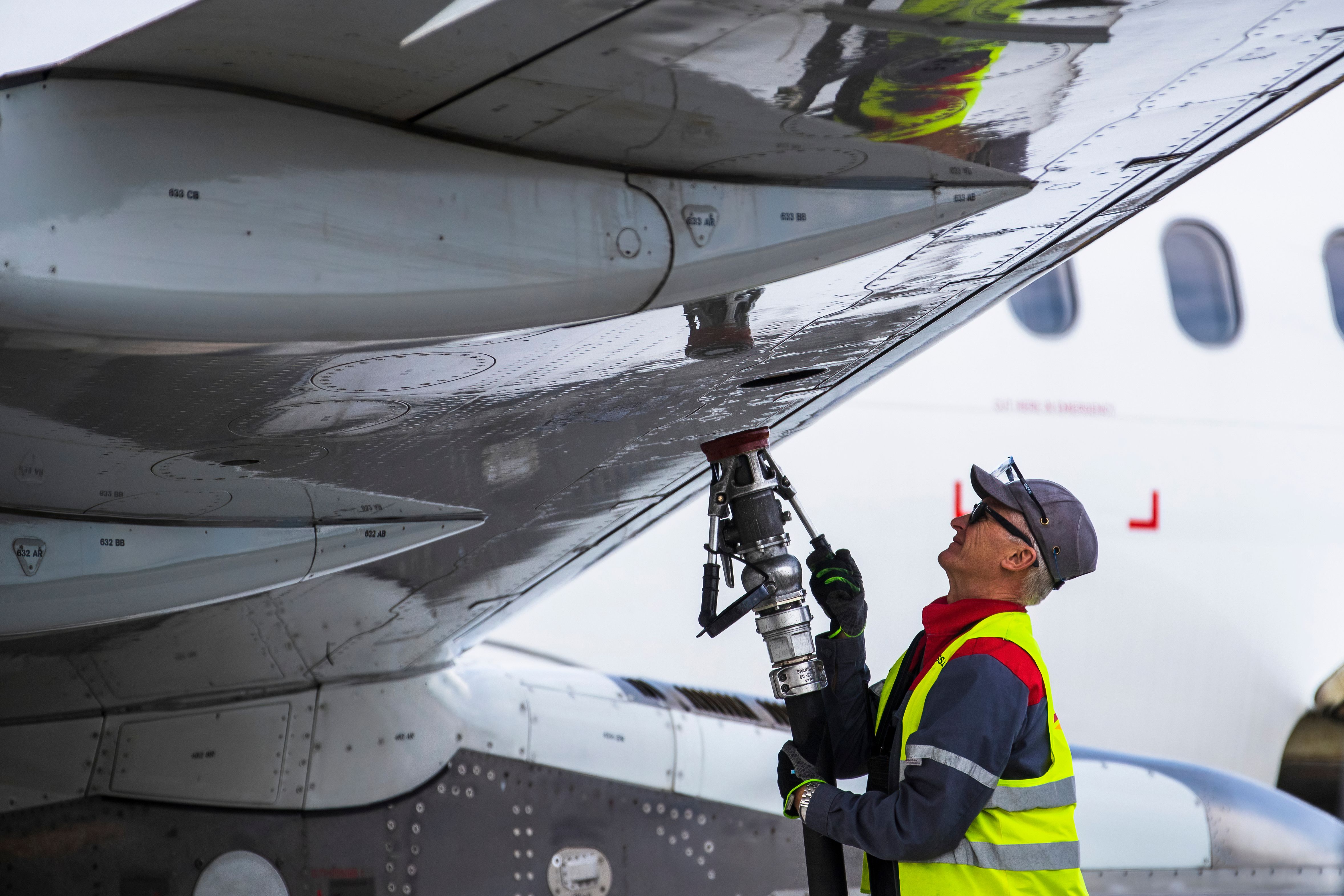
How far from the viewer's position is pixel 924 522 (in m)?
5.91

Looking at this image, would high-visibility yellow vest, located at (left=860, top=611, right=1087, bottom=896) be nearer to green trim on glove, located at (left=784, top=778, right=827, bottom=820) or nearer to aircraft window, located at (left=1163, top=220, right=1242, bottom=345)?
green trim on glove, located at (left=784, top=778, right=827, bottom=820)

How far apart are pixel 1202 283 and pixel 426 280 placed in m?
5.94

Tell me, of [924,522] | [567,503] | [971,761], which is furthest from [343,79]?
[924,522]

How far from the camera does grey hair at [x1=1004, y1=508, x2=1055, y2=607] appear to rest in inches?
102

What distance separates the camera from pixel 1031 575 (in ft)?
8.50

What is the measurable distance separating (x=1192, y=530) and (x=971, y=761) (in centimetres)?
475

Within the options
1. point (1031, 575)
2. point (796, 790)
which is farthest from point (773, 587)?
point (1031, 575)

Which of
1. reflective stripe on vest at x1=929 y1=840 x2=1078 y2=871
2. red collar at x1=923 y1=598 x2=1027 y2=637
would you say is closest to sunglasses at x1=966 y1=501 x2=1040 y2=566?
red collar at x1=923 y1=598 x2=1027 y2=637

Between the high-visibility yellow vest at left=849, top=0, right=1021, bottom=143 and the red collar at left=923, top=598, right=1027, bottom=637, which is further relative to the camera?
the red collar at left=923, top=598, right=1027, bottom=637

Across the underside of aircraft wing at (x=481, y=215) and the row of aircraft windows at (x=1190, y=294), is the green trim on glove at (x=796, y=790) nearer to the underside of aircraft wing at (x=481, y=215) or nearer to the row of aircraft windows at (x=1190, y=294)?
the underside of aircraft wing at (x=481, y=215)

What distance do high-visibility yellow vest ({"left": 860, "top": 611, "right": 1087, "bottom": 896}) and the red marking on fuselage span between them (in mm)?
4248

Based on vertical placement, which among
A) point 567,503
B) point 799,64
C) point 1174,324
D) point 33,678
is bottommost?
point 33,678

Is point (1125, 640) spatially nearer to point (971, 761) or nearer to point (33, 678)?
point (971, 761)

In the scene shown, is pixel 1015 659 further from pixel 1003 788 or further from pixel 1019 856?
pixel 1019 856
